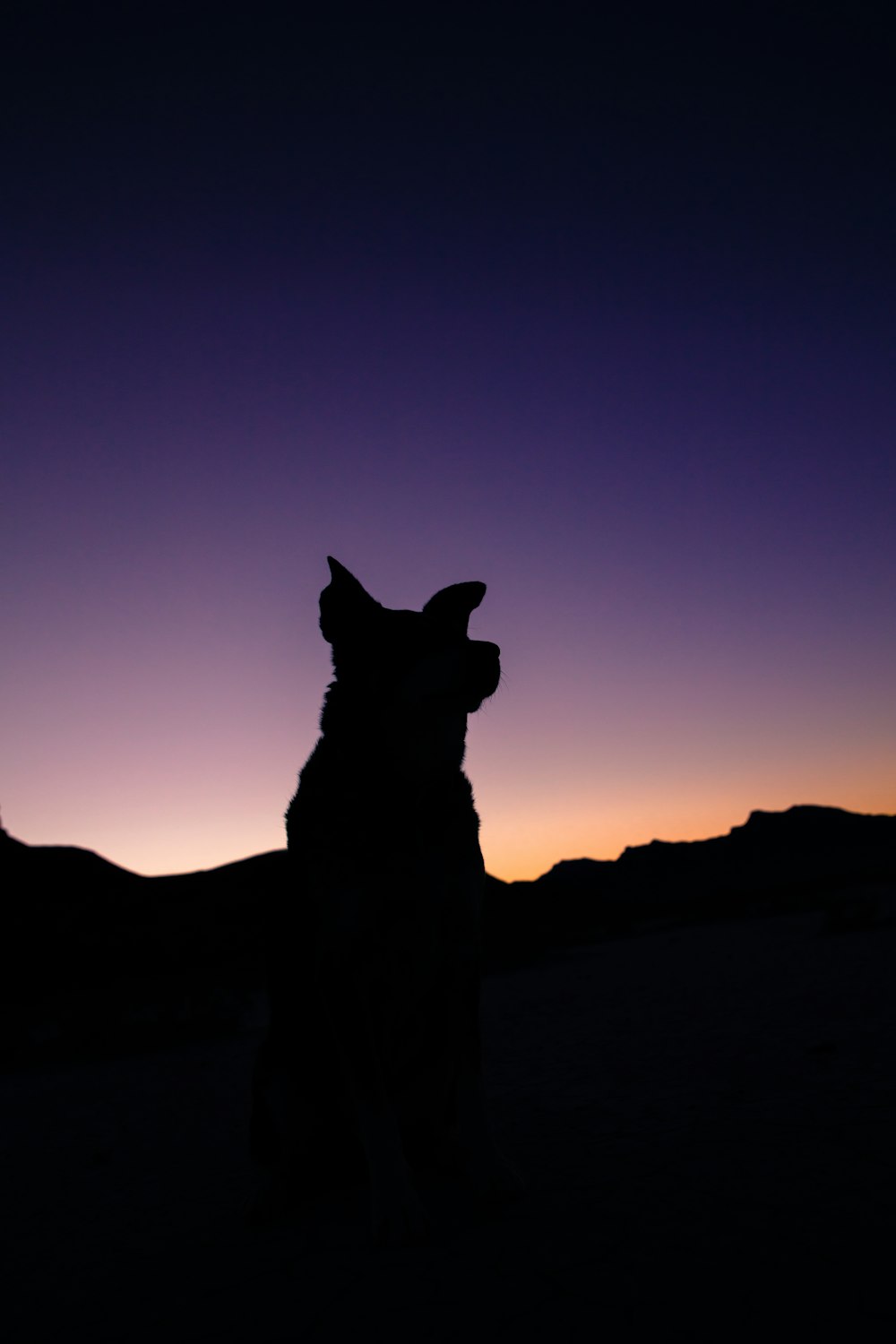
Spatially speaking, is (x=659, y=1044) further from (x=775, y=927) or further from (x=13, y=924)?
(x=13, y=924)

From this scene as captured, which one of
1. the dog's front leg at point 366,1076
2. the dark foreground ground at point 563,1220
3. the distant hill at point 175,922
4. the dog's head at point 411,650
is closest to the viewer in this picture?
the dark foreground ground at point 563,1220

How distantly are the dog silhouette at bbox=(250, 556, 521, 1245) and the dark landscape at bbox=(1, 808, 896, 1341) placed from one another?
28 cm

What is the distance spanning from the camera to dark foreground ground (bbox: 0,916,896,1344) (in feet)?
8.12

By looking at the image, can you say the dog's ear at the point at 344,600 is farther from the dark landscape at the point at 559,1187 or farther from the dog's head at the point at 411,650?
the dark landscape at the point at 559,1187

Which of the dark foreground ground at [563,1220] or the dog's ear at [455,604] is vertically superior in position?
the dog's ear at [455,604]

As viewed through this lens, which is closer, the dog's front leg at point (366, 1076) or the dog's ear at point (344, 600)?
the dog's front leg at point (366, 1076)

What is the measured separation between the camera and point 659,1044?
707 centimetres

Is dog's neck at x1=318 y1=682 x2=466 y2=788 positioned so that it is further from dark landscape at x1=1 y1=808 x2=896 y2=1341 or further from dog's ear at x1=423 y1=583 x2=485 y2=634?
dark landscape at x1=1 y1=808 x2=896 y2=1341

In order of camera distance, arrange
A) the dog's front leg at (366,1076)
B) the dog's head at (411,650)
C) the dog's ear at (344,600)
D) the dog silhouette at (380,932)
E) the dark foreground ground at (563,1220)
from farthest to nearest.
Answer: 1. the dog's ear at (344,600)
2. the dog's head at (411,650)
3. the dog silhouette at (380,932)
4. the dog's front leg at (366,1076)
5. the dark foreground ground at (563,1220)

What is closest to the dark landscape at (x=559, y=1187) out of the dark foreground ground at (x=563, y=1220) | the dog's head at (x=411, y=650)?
the dark foreground ground at (x=563, y=1220)

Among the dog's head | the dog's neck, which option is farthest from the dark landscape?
the dog's head

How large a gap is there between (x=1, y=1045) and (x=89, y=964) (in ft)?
30.9

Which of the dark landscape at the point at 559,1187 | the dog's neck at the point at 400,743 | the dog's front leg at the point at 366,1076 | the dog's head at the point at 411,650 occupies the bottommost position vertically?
the dark landscape at the point at 559,1187

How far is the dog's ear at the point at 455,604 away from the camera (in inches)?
147
